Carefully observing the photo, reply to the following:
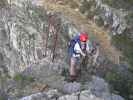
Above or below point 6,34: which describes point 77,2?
above

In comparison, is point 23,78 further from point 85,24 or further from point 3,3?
point 3,3

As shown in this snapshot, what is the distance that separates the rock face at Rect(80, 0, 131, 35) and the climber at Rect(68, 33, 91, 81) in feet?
13.1

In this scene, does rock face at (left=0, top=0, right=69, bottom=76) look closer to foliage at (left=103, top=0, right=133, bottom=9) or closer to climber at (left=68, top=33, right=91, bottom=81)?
foliage at (left=103, top=0, right=133, bottom=9)

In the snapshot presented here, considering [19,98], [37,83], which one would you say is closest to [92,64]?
[37,83]

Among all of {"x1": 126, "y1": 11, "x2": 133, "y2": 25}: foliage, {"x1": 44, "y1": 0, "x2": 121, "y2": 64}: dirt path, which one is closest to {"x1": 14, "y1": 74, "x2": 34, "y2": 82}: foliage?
{"x1": 44, "y1": 0, "x2": 121, "y2": 64}: dirt path

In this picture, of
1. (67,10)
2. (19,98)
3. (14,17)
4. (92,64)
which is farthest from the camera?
(14,17)

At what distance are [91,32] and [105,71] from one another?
356cm

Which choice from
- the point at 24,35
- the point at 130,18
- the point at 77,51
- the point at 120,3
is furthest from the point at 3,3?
the point at 77,51

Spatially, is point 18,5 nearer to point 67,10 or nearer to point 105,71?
point 67,10

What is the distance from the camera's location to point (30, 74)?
11.5 metres

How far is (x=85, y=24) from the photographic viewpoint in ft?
52.4

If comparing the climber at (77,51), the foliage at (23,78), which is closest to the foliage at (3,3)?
the foliage at (23,78)

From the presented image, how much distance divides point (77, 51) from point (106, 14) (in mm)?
5040

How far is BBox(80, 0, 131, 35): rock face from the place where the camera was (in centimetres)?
1480
